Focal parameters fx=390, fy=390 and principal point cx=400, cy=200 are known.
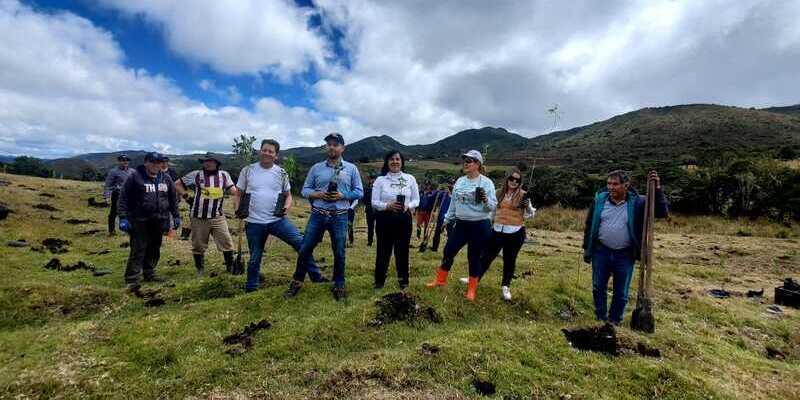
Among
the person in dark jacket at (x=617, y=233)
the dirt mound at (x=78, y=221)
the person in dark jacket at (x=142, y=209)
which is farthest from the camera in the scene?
the dirt mound at (x=78, y=221)

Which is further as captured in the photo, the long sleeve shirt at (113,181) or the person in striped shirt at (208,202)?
the long sleeve shirt at (113,181)

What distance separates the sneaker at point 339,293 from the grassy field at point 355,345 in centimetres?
11

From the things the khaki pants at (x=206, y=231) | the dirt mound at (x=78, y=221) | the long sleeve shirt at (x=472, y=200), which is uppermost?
the long sleeve shirt at (x=472, y=200)

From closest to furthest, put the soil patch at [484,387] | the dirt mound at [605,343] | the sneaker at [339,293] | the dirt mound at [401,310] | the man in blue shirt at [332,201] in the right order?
1. the soil patch at [484,387]
2. the dirt mound at [605,343]
3. the dirt mound at [401,310]
4. the man in blue shirt at [332,201]
5. the sneaker at [339,293]

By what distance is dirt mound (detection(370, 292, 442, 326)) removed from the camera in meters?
5.67

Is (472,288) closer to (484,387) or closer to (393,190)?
(393,190)


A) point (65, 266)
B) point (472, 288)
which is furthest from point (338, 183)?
point (65, 266)

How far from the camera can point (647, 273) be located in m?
5.75

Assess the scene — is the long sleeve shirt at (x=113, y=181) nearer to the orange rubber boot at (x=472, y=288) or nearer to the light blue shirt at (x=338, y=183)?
the light blue shirt at (x=338, y=183)

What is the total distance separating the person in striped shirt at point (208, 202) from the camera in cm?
816

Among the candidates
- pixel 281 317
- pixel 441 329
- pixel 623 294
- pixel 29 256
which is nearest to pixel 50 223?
pixel 29 256

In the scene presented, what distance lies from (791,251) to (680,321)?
1373 centimetres

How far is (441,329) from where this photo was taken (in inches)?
219

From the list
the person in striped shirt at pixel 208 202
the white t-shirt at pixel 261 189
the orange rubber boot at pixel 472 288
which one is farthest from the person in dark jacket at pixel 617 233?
the person in striped shirt at pixel 208 202
